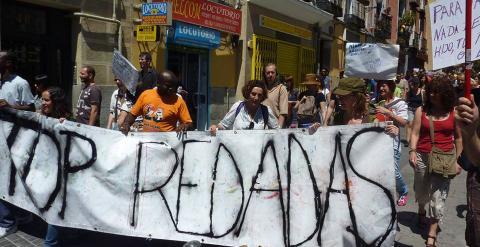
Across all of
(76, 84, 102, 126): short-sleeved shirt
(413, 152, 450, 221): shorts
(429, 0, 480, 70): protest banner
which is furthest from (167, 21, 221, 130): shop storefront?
(429, 0, 480, 70): protest banner

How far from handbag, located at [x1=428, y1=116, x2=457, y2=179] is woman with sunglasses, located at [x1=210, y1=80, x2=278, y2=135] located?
61.5 inches

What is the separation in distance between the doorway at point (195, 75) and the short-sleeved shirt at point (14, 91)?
5.64 meters

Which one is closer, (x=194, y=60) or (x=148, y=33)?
(x=148, y=33)

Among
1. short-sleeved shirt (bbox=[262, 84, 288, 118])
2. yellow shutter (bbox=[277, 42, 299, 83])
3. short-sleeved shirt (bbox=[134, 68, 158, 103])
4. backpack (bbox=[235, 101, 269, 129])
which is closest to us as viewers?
backpack (bbox=[235, 101, 269, 129])

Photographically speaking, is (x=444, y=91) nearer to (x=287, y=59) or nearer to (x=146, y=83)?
(x=146, y=83)

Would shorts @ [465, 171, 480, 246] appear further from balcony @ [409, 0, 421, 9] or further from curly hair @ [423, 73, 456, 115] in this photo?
balcony @ [409, 0, 421, 9]

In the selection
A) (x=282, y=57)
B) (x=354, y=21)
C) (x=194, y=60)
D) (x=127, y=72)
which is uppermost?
(x=354, y=21)

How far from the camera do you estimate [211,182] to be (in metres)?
3.97

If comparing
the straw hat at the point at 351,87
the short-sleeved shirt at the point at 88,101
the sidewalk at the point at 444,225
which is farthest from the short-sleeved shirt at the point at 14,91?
the sidewalk at the point at 444,225

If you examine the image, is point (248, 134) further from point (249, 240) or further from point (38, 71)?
point (38, 71)

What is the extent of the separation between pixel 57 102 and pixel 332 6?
55.5 feet

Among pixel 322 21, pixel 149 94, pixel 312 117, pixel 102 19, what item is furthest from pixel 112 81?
pixel 322 21

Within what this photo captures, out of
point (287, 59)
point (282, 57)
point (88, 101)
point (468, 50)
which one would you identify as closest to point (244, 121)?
point (468, 50)

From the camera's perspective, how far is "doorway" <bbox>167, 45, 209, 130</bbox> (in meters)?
11.0
